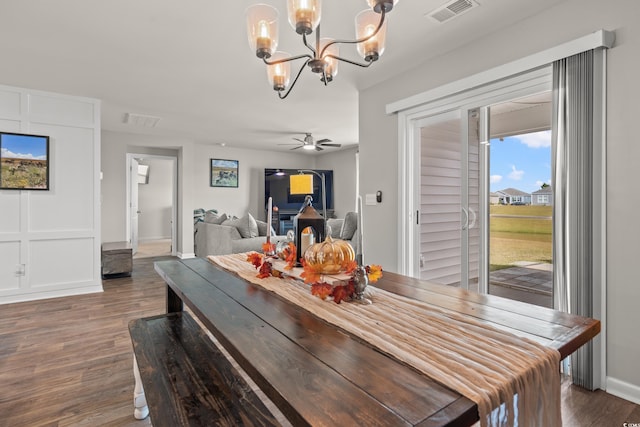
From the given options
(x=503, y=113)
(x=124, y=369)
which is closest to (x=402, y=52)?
(x=503, y=113)

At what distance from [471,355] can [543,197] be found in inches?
79.3

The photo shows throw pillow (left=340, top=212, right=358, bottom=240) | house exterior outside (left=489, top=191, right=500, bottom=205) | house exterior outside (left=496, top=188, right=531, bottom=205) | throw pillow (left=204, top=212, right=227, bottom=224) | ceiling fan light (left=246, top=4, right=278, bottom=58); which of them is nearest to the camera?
ceiling fan light (left=246, top=4, right=278, bottom=58)

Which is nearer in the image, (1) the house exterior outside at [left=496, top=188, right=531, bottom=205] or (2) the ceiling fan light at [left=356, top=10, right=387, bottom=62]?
(2) the ceiling fan light at [left=356, top=10, right=387, bottom=62]

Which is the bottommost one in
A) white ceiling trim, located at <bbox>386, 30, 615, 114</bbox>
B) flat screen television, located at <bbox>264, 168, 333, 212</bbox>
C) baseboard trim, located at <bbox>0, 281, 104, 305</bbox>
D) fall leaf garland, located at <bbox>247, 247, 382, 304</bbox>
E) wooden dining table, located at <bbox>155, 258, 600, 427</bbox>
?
baseboard trim, located at <bbox>0, 281, 104, 305</bbox>

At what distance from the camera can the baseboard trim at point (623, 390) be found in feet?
6.02

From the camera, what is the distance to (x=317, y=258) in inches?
54.9

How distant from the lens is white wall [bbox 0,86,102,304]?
11.9 feet

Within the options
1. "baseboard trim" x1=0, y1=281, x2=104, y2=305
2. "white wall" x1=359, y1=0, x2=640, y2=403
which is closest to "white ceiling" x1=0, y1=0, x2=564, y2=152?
"white wall" x1=359, y1=0, x2=640, y2=403

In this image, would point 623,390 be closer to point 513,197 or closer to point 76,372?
point 513,197

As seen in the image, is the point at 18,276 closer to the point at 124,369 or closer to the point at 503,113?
the point at 124,369

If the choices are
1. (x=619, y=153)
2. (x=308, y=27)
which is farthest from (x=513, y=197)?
(x=308, y=27)

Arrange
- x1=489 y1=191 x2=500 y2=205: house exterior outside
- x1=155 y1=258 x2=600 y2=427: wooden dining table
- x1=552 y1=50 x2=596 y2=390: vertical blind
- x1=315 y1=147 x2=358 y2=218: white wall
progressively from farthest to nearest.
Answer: x1=315 y1=147 x2=358 y2=218: white wall, x1=489 y1=191 x2=500 y2=205: house exterior outside, x1=552 y1=50 x2=596 y2=390: vertical blind, x1=155 y1=258 x2=600 y2=427: wooden dining table

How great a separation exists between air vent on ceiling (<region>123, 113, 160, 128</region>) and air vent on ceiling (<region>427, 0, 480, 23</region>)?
4.21m

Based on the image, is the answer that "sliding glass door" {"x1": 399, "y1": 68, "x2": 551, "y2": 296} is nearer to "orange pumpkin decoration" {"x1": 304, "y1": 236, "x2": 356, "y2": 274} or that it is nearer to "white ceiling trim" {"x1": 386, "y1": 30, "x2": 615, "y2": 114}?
"white ceiling trim" {"x1": 386, "y1": 30, "x2": 615, "y2": 114}
